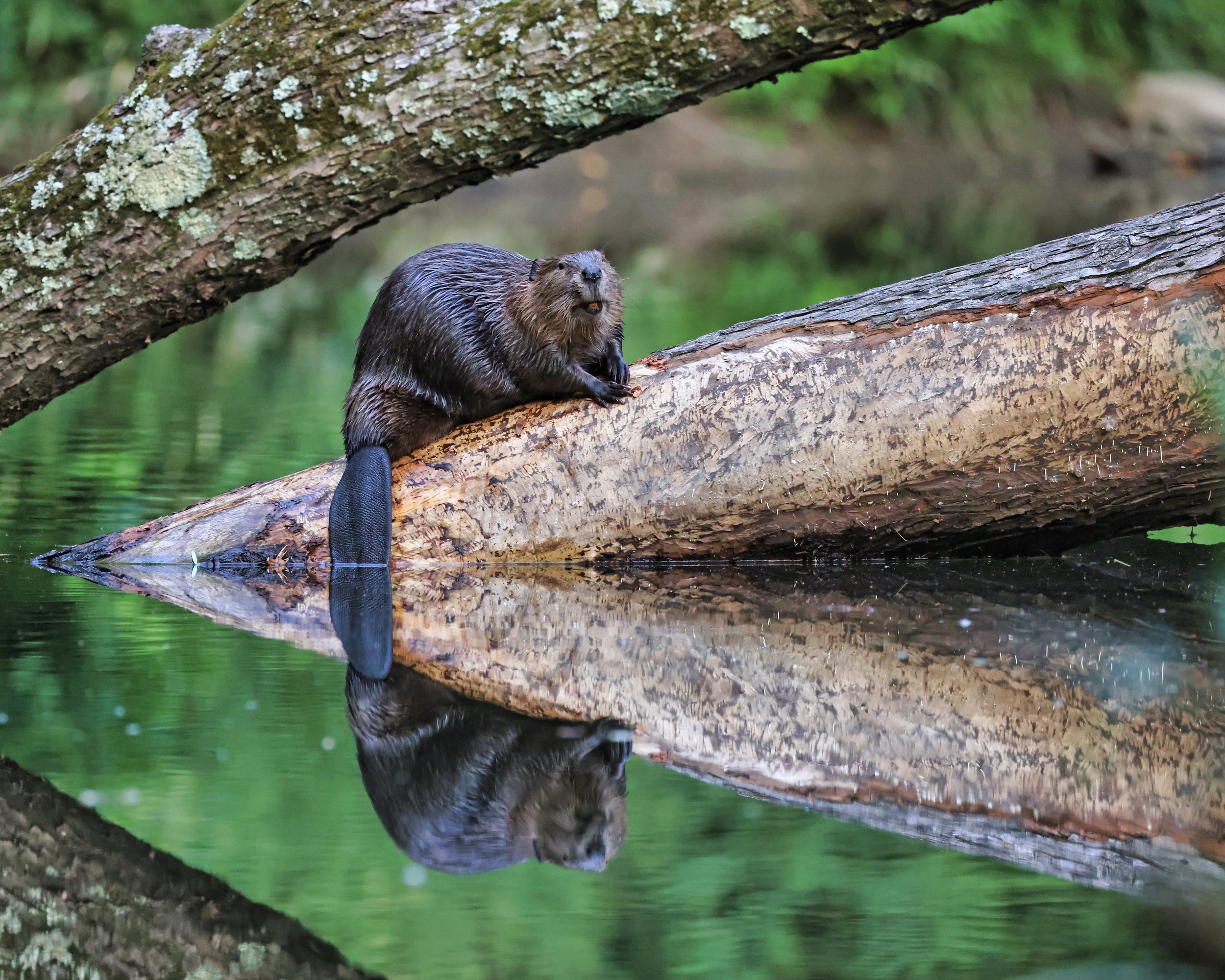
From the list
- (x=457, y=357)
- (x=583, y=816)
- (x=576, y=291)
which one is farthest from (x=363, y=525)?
(x=583, y=816)

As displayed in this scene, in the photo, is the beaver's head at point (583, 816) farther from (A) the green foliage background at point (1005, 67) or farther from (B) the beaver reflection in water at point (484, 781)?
(A) the green foliage background at point (1005, 67)

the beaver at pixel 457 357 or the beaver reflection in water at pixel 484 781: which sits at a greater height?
the beaver reflection in water at pixel 484 781

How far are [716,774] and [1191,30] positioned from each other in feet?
88.8

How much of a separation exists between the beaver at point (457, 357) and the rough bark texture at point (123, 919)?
1.95m

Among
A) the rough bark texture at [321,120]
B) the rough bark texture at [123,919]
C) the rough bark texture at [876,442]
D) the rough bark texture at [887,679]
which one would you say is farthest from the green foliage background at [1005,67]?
the rough bark texture at [123,919]

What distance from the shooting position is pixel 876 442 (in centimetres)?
399

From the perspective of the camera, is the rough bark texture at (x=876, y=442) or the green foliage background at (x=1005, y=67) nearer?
the rough bark texture at (x=876, y=442)

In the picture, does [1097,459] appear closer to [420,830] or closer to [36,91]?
[420,830]

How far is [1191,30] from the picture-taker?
84.7 ft

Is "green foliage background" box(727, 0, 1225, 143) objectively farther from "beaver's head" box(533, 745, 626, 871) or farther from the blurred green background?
"beaver's head" box(533, 745, 626, 871)

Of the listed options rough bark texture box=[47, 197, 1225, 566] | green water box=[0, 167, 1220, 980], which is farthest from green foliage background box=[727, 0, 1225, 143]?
green water box=[0, 167, 1220, 980]

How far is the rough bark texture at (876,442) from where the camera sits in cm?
385

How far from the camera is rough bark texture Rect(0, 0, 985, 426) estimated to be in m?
3.28

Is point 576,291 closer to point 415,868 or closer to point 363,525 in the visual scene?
point 363,525
